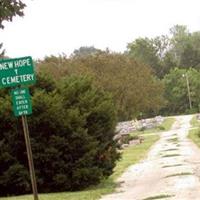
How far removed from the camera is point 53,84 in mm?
21094

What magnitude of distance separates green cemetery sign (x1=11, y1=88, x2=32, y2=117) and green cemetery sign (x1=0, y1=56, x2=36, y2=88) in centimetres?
17

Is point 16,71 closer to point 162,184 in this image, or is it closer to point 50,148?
point 50,148

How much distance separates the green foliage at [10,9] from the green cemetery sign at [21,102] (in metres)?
1.67

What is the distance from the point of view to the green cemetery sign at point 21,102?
1341 centimetres

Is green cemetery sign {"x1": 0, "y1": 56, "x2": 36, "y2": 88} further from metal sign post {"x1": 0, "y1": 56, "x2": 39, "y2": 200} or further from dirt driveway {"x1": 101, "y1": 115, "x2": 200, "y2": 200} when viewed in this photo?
dirt driveway {"x1": 101, "y1": 115, "x2": 200, "y2": 200}

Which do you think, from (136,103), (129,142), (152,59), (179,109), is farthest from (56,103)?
(152,59)

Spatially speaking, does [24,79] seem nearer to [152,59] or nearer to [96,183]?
[96,183]

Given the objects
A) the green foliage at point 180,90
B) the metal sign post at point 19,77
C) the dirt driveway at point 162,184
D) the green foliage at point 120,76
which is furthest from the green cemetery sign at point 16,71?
the green foliage at point 180,90

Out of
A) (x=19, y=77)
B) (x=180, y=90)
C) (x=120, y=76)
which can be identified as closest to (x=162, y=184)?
(x=19, y=77)

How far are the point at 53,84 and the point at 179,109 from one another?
8889cm

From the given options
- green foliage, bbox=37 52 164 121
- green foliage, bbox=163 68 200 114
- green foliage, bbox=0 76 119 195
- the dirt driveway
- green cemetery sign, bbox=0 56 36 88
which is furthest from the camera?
green foliage, bbox=163 68 200 114

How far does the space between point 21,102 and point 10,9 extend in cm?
213

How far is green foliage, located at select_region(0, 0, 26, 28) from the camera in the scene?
13844mm

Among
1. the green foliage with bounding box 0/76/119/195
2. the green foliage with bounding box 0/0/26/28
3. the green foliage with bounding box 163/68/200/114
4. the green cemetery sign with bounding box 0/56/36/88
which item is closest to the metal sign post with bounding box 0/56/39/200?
the green cemetery sign with bounding box 0/56/36/88
